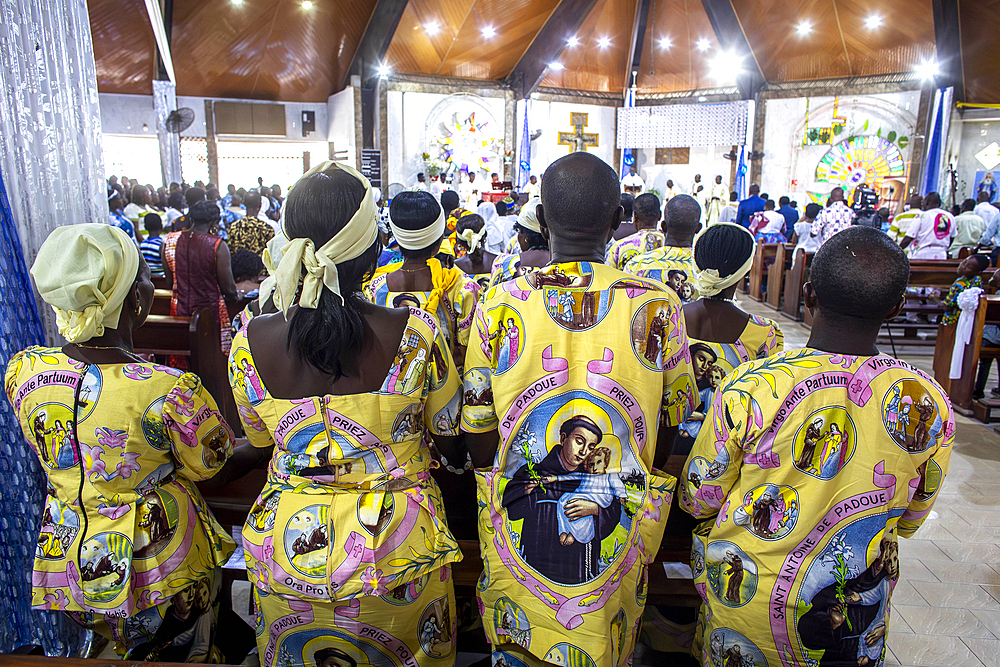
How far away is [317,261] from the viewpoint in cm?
135

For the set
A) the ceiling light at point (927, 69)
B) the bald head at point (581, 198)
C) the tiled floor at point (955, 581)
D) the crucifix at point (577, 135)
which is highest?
the ceiling light at point (927, 69)

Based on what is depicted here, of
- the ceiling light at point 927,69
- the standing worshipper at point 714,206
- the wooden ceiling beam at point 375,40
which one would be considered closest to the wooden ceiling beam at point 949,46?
the ceiling light at point 927,69

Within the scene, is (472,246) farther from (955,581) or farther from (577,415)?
(577,415)

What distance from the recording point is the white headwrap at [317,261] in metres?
1.34

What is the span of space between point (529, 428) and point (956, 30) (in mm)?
15756

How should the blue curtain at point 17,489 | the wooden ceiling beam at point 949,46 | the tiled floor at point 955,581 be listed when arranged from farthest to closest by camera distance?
the wooden ceiling beam at point 949,46, the tiled floor at point 955,581, the blue curtain at point 17,489

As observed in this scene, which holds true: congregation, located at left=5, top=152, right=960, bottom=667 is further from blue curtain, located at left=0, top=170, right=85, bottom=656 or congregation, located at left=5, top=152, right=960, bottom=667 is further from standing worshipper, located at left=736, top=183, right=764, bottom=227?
standing worshipper, located at left=736, top=183, right=764, bottom=227

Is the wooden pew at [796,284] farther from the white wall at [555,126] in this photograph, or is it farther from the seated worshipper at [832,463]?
the white wall at [555,126]

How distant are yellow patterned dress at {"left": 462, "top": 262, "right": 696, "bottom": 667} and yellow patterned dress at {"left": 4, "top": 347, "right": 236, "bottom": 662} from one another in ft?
2.57

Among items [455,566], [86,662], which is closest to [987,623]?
[455,566]

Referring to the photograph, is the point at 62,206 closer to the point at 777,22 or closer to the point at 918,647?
the point at 918,647

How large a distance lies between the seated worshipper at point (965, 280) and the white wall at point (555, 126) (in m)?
12.6

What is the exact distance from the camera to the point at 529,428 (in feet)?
4.76

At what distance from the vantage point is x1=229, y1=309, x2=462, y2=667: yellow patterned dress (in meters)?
1.42
